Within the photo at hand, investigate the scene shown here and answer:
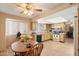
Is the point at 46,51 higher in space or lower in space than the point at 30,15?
lower

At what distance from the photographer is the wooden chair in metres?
1.76

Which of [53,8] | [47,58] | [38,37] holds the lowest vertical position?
[47,58]

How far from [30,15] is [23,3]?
0.24 meters

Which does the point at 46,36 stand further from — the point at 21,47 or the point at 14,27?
the point at 14,27

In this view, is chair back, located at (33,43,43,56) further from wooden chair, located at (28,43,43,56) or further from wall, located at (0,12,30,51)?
wall, located at (0,12,30,51)

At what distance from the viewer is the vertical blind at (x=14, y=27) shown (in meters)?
1.78

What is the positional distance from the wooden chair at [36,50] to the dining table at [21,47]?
0.07 metres

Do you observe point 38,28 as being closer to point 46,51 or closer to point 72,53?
point 46,51

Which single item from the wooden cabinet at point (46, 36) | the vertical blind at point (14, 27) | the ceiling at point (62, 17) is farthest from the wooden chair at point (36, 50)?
the ceiling at point (62, 17)

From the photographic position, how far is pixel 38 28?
1884mm

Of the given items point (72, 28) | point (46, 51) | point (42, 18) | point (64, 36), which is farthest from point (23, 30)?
point (72, 28)

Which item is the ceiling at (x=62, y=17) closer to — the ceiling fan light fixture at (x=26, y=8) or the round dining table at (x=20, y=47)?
the ceiling fan light fixture at (x=26, y=8)

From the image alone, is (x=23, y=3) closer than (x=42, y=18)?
Yes

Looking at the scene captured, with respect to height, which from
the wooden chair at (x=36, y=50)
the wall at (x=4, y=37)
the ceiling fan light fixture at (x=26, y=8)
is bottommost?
the wooden chair at (x=36, y=50)
